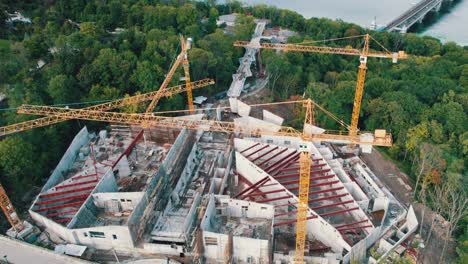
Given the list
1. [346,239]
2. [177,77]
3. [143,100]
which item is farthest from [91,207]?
[346,239]

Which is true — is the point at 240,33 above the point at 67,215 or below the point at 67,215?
above

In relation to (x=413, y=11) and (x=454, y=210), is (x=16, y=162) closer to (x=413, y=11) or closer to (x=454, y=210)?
(x=454, y=210)

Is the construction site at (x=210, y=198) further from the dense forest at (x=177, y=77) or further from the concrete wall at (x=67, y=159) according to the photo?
the dense forest at (x=177, y=77)

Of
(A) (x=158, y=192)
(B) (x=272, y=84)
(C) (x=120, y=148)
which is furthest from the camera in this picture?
(B) (x=272, y=84)

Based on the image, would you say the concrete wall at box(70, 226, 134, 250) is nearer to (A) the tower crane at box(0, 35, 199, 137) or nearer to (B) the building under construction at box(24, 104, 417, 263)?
(B) the building under construction at box(24, 104, 417, 263)

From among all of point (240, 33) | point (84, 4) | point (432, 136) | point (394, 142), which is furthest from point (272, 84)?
point (84, 4)

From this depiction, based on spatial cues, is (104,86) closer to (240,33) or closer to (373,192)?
(240,33)

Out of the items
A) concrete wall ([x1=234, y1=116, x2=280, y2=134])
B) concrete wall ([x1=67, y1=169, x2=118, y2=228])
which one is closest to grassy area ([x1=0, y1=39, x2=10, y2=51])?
concrete wall ([x1=67, y1=169, x2=118, y2=228])
